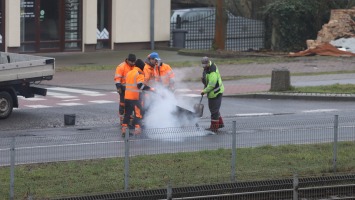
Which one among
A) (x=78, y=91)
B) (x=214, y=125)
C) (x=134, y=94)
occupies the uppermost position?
A: (x=134, y=94)

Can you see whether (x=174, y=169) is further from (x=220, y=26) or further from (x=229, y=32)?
(x=229, y=32)

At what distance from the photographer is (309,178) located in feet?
49.1

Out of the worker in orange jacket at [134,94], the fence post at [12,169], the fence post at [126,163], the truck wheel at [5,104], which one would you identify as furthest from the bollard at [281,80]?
the fence post at [12,169]

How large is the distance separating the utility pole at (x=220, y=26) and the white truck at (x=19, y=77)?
1702cm

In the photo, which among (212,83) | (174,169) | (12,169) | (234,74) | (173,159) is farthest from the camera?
(234,74)

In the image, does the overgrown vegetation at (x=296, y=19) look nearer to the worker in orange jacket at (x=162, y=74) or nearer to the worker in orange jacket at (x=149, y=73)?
the worker in orange jacket at (x=162, y=74)

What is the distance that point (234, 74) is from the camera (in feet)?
106

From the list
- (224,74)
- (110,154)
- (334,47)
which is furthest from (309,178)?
(334,47)

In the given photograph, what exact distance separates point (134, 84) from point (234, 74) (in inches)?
497

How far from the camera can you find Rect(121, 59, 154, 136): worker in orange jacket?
19875 millimetres

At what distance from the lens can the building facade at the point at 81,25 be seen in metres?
37.6

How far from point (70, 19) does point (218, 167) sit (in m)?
25.3

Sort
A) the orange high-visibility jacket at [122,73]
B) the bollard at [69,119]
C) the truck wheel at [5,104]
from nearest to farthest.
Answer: the orange high-visibility jacket at [122,73] < the bollard at [69,119] < the truck wheel at [5,104]

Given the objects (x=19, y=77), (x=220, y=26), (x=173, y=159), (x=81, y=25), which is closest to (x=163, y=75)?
(x=19, y=77)
